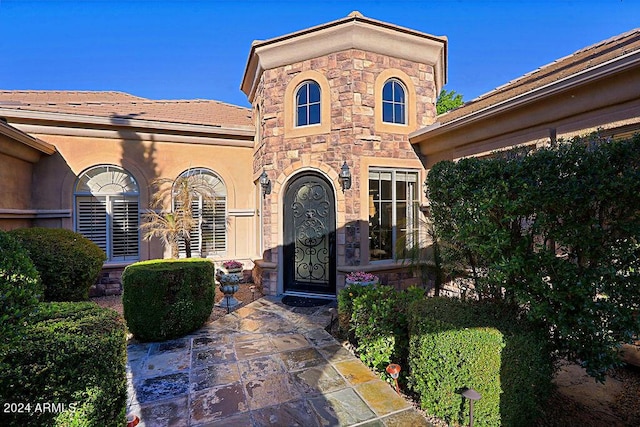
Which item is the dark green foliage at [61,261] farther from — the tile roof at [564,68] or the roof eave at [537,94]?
the tile roof at [564,68]

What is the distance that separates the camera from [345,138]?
6.88 metres

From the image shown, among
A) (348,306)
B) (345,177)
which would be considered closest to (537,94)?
(345,177)

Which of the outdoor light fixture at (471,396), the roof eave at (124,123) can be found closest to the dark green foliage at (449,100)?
the roof eave at (124,123)

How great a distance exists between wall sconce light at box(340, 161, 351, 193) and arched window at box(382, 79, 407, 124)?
172 centimetres

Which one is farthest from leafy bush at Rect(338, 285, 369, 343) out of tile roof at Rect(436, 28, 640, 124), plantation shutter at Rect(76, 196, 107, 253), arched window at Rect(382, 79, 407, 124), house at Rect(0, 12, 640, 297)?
plantation shutter at Rect(76, 196, 107, 253)

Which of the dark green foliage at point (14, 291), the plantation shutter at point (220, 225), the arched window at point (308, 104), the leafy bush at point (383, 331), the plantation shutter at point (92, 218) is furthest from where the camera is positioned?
the plantation shutter at point (220, 225)

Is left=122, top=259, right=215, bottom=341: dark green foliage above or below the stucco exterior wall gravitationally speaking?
below

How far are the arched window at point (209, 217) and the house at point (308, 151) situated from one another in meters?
0.17

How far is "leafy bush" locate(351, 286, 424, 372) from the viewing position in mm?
3969

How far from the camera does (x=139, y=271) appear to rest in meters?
4.46

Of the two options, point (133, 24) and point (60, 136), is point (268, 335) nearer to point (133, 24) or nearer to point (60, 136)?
point (60, 136)

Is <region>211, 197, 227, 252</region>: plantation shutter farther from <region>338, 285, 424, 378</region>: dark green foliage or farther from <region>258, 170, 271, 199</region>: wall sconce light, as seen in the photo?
<region>338, 285, 424, 378</region>: dark green foliage

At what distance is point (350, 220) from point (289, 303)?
2.35 metres

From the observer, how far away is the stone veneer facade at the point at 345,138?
684cm
